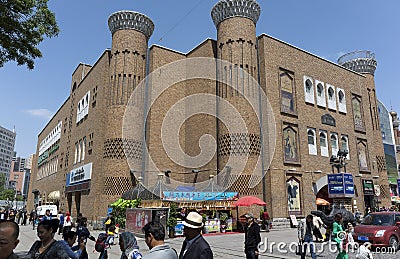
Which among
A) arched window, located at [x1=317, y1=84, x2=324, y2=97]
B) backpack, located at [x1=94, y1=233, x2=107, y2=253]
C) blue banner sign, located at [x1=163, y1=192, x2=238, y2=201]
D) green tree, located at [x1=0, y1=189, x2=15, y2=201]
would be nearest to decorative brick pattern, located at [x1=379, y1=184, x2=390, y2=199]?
arched window, located at [x1=317, y1=84, x2=324, y2=97]

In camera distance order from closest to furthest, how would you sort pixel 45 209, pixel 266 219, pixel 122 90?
pixel 266 219 → pixel 122 90 → pixel 45 209

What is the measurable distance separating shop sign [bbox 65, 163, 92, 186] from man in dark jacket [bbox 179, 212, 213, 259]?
24.5 meters

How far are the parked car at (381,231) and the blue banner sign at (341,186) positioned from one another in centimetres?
1123

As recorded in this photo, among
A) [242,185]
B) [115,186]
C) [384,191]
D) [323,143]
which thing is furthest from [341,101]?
[115,186]

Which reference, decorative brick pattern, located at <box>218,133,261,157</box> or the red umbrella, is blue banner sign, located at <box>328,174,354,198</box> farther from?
the red umbrella

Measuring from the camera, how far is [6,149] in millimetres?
143500

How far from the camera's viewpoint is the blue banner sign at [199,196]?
18.2 metres

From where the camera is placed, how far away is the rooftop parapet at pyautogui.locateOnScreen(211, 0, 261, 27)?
25078mm

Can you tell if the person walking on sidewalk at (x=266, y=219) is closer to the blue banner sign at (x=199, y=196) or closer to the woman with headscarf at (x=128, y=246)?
the blue banner sign at (x=199, y=196)

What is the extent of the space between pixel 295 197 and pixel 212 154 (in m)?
7.07

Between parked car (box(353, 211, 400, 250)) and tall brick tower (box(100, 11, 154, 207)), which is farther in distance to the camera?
tall brick tower (box(100, 11, 154, 207))

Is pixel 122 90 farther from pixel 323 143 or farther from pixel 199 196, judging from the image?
pixel 323 143

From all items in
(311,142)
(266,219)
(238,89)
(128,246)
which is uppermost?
(238,89)

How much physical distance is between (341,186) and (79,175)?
74.1 ft
